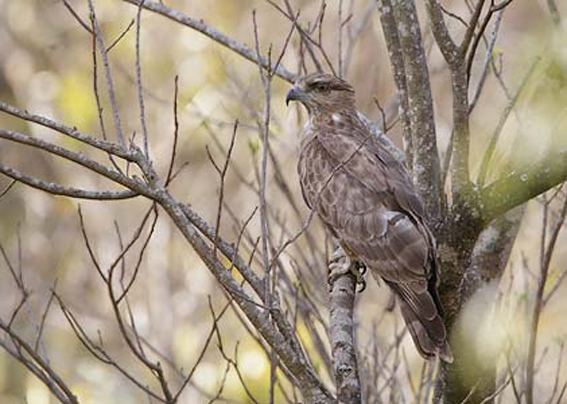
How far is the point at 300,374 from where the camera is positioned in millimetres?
3408

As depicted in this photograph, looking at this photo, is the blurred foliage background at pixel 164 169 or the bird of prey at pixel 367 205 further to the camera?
the blurred foliage background at pixel 164 169

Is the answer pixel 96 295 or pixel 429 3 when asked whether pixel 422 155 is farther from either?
pixel 96 295

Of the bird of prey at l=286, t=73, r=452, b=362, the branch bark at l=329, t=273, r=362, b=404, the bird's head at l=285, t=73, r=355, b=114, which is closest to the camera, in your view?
the branch bark at l=329, t=273, r=362, b=404

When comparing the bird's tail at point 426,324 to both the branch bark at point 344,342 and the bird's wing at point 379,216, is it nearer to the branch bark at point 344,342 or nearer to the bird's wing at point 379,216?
the bird's wing at point 379,216

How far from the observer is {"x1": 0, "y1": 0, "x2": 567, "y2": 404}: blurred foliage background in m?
9.01

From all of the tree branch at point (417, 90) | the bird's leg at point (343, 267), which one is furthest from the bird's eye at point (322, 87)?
the tree branch at point (417, 90)

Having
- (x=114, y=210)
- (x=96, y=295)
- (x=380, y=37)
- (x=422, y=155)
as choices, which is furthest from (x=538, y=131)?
(x=96, y=295)

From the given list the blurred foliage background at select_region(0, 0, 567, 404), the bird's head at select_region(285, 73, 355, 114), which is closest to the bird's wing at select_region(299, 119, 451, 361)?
the bird's head at select_region(285, 73, 355, 114)

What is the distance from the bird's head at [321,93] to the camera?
218 inches

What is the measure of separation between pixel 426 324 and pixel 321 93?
1672 millimetres

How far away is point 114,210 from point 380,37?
3099 mm

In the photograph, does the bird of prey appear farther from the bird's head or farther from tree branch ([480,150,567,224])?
tree branch ([480,150,567,224])

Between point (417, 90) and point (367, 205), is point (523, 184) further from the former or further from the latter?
point (367, 205)

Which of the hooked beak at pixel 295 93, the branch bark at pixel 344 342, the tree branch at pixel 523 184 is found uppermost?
the hooked beak at pixel 295 93
